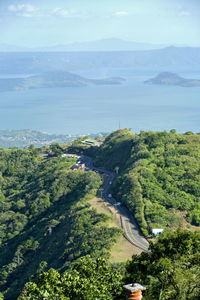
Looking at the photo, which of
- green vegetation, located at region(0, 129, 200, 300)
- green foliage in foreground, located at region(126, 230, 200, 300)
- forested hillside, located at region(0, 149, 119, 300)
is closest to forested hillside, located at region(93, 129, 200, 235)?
green vegetation, located at region(0, 129, 200, 300)

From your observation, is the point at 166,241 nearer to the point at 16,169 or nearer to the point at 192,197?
the point at 192,197

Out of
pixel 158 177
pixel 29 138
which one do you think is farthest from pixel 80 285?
pixel 29 138

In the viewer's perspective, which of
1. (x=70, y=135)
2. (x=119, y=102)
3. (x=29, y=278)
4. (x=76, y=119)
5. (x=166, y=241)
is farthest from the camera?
(x=119, y=102)

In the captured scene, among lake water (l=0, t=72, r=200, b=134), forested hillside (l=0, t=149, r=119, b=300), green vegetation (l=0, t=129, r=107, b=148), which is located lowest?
forested hillside (l=0, t=149, r=119, b=300)

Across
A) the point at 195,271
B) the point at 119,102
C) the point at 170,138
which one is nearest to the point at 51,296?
the point at 195,271

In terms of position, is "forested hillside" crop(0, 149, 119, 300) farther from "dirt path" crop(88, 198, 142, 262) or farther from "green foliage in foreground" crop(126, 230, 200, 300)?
"green foliage in foreground" crop(126, 230, 200, 300)

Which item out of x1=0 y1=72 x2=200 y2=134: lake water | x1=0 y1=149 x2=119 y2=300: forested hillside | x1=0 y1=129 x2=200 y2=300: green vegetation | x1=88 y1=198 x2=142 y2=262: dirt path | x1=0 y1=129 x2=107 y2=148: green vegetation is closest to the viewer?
x1=0 y1=129 x2=200 y2=300: green vegetation
